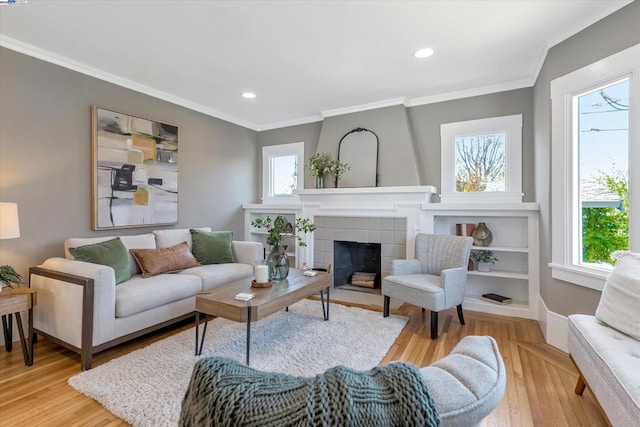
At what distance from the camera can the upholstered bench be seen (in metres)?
0.54

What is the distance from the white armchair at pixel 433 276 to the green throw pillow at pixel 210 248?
1892 mm

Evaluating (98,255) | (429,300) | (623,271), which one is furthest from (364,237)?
(98,255)

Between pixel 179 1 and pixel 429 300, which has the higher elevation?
pixel 179 1

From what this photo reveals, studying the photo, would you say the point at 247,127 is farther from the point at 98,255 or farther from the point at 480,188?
the point at 480,188

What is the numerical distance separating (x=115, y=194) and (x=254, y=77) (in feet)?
6.27

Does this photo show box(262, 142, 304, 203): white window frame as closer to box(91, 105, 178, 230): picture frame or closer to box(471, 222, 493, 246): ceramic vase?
box(91, 105, 178, 230): picture frame

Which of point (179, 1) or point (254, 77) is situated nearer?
point (179, 1)

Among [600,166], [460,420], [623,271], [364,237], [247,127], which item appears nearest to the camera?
[460,420]

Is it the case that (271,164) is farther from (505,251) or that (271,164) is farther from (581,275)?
(581,275)

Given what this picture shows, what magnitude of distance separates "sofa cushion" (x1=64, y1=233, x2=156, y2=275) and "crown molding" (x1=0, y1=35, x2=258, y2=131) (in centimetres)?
162

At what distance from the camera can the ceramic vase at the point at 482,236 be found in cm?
355

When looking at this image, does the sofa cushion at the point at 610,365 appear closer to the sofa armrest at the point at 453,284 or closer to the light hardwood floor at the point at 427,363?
the light hardwood floor at the point at 427,363

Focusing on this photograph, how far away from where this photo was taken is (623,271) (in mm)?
1714

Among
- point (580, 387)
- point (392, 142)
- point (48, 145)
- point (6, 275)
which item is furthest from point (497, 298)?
point (48, 145)
